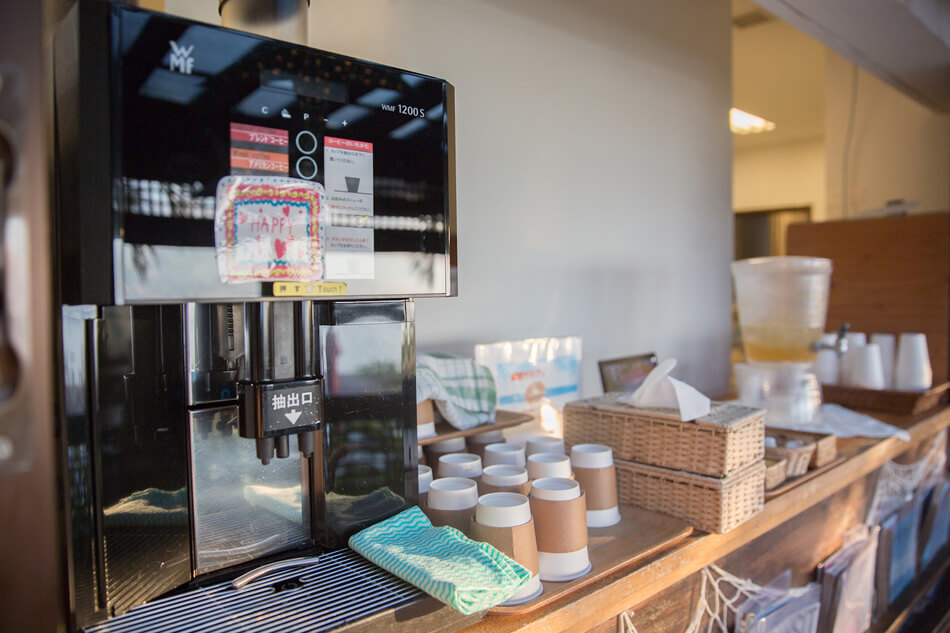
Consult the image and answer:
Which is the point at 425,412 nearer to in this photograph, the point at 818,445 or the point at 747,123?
the point at 818,445

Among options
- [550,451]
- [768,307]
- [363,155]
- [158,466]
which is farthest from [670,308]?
[158,466]

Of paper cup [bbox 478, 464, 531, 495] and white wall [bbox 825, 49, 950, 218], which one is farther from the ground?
white wall [bbox 825, 49, 950, 218]

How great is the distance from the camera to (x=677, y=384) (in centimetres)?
115

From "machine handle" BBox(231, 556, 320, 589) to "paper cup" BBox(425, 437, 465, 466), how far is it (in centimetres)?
40

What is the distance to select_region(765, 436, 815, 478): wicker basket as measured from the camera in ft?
4.39

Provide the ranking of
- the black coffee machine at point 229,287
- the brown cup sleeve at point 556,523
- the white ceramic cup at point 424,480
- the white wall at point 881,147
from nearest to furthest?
1. the black coffee machine at point 229,287
2. the brown cup sleeve at point 556,523
3. the white ceramic cup at point 424,480
4. the white wall at point 881,147

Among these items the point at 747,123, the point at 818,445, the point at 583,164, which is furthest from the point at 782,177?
the point at 818,445

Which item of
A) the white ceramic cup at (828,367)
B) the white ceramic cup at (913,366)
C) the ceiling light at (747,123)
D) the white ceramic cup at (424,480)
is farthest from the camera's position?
the ceiling light at (747,123)

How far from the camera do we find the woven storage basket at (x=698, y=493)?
42.4 inches

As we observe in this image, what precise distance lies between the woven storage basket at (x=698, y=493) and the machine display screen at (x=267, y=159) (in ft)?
1.85

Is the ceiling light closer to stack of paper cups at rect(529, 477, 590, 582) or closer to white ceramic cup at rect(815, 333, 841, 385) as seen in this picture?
white ceramic cup at rect(815, 333, 841, 385)

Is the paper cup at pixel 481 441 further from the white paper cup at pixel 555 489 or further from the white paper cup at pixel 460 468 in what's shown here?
the white paper cup at pixel 555 489

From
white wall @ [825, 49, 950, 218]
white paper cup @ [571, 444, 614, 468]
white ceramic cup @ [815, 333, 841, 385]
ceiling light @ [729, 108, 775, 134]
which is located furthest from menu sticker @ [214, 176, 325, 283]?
ceiling light @ [729, 108, 775, 134]

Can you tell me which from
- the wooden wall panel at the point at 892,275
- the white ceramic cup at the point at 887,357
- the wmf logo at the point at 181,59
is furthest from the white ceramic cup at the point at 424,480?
the wooden wall panel at the point at 892,275
